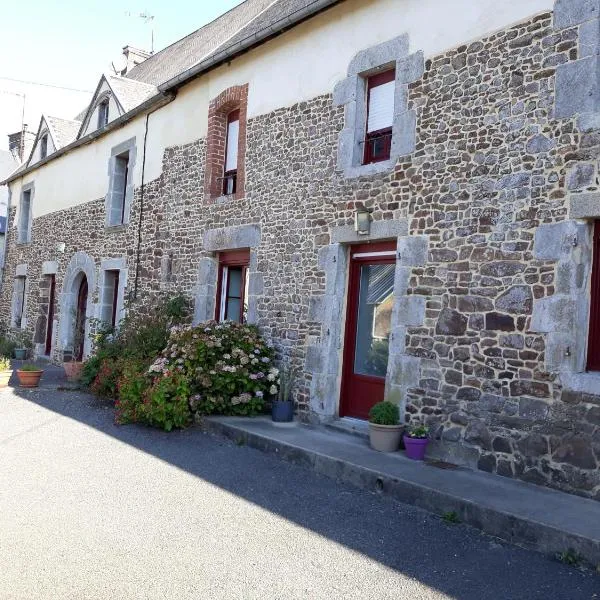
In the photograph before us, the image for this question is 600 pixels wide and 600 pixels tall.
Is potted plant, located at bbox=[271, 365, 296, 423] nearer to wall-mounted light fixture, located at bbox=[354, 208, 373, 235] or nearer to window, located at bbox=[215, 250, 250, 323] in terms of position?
window, located at bbox=[215, 250, 250, 323]

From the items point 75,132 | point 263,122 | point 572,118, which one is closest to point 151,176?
point 263,122

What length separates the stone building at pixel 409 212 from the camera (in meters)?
5.19

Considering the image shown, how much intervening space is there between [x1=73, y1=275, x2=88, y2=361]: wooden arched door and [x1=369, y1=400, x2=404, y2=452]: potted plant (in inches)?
375

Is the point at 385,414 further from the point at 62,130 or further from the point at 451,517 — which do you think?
the point at 62,130

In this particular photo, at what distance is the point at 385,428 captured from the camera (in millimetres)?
6156

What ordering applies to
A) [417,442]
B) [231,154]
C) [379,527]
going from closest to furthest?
[379,527] → [417,442] → [231,154]

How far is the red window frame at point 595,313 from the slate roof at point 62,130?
14.4 meters

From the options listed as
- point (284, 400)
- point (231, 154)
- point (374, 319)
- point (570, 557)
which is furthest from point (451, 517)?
point (231, 154)

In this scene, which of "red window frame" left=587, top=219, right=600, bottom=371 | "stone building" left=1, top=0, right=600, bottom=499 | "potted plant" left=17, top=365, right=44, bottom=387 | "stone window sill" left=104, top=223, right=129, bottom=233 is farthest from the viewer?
"stone window sill" left=104, top=223, right=129, bottom=233

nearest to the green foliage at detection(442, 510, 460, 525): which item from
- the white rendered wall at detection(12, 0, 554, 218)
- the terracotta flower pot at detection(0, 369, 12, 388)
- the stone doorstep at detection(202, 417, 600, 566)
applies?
the stone doorstep at detection(202, 417, 600, 566)

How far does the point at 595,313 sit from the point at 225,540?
343cm

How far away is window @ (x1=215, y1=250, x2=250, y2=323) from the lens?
9289mm

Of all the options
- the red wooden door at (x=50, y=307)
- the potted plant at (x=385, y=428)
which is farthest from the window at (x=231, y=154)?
the red wooden door at (x=50, y=307)

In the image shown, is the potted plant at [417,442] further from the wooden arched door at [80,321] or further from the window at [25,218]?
the window at [25,218]
